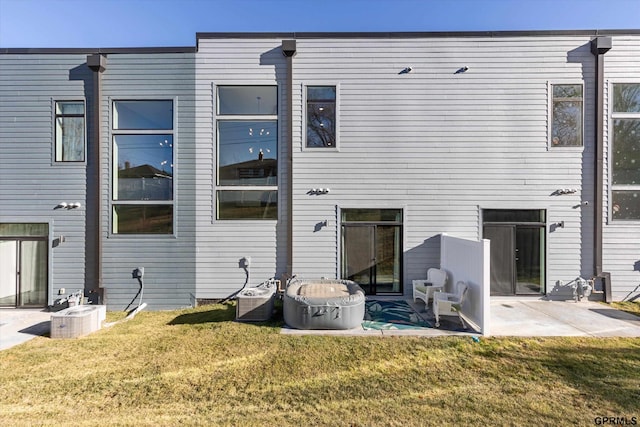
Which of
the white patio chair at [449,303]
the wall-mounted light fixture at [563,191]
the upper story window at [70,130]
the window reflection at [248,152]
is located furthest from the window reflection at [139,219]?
the wall-mounted light fixture at [563,191]

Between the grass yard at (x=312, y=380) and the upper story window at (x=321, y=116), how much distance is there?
4.58 meters

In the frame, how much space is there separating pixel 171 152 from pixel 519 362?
8.12 m

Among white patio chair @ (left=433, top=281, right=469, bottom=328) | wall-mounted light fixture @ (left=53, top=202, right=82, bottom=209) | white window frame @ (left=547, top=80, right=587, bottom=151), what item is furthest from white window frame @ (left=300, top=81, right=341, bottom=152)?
wall-mounted light fixture @ (left=53, top=202, right=82, bottom=209)

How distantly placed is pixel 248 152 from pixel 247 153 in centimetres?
4

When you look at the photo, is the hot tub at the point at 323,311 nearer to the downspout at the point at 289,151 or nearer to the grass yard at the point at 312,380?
the grass yard at the point at 312,380

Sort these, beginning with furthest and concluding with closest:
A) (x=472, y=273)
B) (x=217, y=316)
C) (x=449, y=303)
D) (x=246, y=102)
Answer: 1. (x=246, y=102)
2. (x=217, y=316)
3. (x=472, y=273)
4. (x=449, y=303)

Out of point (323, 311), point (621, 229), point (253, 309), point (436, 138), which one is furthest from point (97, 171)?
point (621, 229)

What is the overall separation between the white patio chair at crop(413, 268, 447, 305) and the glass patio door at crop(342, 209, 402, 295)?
585mm

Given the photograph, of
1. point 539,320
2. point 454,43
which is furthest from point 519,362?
point 454,43

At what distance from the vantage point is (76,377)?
3896 millimetres

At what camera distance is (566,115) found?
23.1 feet

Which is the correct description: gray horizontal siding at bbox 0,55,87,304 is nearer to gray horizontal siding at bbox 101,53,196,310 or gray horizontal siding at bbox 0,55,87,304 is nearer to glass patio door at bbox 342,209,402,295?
gray horizontal siding at bbox 101,53,196,310

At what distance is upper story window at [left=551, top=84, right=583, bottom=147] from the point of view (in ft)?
23.0

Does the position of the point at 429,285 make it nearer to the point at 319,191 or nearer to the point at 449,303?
the point at 449,303
